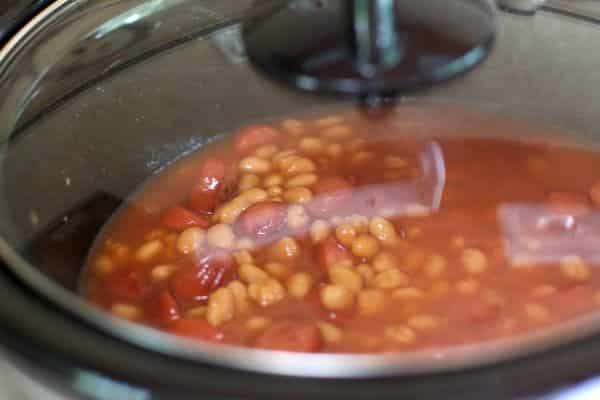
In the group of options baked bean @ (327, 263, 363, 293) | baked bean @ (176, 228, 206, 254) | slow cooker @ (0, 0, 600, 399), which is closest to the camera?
slow cooker @ (0, 0, 600, 399)

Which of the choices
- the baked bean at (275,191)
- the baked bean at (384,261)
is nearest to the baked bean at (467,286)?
the baked bean at (384,261)

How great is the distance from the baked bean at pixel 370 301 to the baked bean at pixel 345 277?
0.04 feet

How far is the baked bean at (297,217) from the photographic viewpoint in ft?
3.34

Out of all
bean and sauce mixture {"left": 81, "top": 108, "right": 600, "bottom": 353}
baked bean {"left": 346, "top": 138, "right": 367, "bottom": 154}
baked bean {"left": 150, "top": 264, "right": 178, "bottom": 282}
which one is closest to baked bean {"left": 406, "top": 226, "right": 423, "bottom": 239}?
bean and sauce mixture {"left": 81, "top": 108, "right": 600, "bottom": 353}

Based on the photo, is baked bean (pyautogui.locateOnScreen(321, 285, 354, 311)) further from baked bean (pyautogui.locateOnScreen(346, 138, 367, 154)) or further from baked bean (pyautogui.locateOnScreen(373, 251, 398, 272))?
baked bean (pyautogui.locateOnScreen(346, 138, 367, 154))

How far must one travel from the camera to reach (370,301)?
92 cm

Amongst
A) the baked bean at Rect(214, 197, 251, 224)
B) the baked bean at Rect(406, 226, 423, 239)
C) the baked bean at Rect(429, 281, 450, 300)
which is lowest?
the baked bean at Rect(406, 226, 423, 239)

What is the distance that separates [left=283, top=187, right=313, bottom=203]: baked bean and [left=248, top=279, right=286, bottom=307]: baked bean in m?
0.15

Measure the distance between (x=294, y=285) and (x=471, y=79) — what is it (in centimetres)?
Result: 40

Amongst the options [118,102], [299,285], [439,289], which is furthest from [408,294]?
[118,102]

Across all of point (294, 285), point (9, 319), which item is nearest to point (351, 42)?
point (294, 285)

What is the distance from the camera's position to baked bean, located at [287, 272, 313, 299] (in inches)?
37.3

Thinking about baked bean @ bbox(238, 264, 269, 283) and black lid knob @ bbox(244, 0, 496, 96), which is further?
baked bean @ bbox(238, 264, 269, 283)

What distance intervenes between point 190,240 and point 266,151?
24 cm
